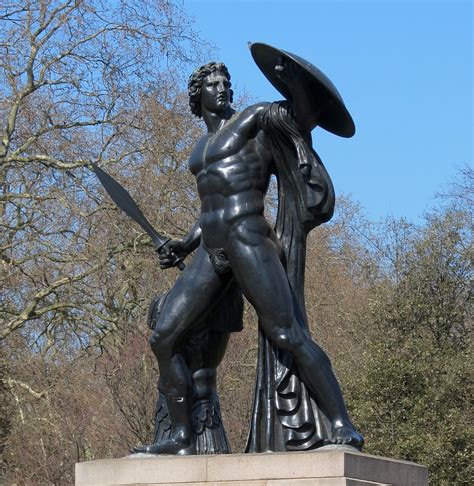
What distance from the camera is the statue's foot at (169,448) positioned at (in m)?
10.6

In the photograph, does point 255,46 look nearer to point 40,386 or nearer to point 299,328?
point 299,328

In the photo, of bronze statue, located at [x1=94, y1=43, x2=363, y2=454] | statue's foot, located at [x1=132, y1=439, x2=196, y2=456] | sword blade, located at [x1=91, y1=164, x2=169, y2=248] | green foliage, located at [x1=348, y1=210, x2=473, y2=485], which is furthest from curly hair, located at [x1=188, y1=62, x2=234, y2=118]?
green foliage, located at [x1=348, y1=210, x2=473, y2=485]

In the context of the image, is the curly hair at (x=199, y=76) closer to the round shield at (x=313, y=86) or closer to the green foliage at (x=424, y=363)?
the round shield at (x=313, y=86)

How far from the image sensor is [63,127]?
81.4 ft

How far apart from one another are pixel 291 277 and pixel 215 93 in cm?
147

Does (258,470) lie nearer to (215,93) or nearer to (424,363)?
(215,93)

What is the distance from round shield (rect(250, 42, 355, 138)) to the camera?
411 inches

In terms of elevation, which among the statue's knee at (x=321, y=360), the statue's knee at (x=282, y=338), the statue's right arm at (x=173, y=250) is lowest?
the statue's knee at (x=321, y=360)

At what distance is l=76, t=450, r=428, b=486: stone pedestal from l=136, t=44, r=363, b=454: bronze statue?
0.34 meters

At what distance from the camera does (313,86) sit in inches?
417

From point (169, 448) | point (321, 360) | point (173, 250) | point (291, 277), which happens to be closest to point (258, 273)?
point (291, 277)

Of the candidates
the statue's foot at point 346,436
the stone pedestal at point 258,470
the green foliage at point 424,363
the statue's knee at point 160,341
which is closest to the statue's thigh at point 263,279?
the statue's knee at point 160,341

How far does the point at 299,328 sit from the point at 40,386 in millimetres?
15381

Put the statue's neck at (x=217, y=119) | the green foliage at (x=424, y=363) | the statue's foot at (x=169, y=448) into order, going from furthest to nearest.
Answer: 1. the green foliage at (x=424, y=363)
2. the statue's neck at (x=217, y=119)
3. the statue's foot at (x=169, y=448)
